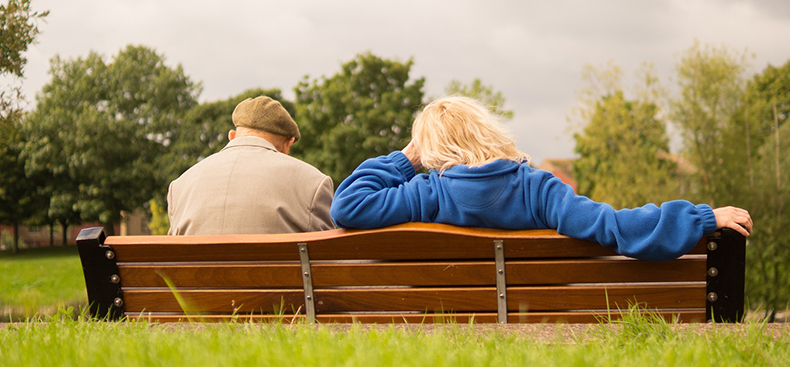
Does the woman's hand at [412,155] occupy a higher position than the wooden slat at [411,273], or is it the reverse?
the woman's hand at [412,155]

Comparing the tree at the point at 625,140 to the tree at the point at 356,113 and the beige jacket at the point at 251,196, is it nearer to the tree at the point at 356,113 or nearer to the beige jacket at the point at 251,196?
the tree at the point at 356,113

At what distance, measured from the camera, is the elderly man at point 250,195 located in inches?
142

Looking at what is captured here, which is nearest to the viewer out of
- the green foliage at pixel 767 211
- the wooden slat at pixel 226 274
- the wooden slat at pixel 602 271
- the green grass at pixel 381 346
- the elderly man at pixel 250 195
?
the green grass at pixel 381 346

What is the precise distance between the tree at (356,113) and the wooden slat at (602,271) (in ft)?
93.5

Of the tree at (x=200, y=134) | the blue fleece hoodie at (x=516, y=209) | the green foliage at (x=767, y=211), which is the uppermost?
the tree at (x=200, y=134)

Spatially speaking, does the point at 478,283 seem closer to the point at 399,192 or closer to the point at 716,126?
the point at 399,192

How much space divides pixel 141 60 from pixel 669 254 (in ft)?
131

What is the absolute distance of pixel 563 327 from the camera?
281 cm

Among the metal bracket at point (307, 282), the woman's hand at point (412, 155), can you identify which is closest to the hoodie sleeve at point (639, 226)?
the woman's hand at point (412, 155)

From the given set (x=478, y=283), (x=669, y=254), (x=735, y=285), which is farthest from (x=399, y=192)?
(x=735, y=285)

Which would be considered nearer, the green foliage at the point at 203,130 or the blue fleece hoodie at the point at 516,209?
the blue fleece hoodie at the point at 516,209

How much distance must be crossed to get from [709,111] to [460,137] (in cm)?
2266

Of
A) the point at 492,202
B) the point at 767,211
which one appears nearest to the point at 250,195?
the point at 492,202

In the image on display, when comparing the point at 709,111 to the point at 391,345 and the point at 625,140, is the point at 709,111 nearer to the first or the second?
the point at 625,140
